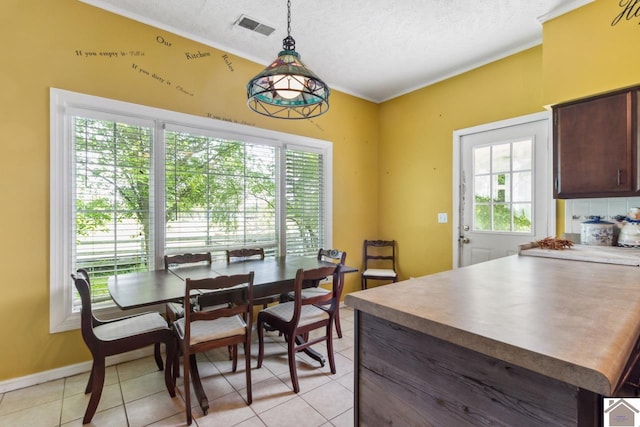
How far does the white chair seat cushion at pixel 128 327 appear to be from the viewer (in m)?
1.93

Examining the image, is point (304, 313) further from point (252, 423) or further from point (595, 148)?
point (595, 148)

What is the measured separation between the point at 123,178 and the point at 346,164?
2618 mm

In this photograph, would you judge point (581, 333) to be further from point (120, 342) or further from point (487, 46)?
point (487, 46)

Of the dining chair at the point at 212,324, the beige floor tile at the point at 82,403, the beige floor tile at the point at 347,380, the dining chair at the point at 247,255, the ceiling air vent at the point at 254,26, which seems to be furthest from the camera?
the dining chair at the point at 247,255

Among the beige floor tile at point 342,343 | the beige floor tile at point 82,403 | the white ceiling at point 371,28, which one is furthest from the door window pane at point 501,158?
the beige floor tile at point 82,403

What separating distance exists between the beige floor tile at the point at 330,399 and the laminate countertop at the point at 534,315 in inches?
47.1

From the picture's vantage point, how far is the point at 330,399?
2064 millimetres

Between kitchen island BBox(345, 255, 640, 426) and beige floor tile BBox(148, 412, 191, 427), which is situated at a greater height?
kitchen island BBox(345, 255, 640, 426)

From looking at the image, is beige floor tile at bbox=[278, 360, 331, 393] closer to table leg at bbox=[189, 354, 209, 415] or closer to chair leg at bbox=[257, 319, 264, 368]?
chair leg at bbox=[257, 319, 264, 368]

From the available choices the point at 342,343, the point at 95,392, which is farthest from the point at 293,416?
the point at 95,392

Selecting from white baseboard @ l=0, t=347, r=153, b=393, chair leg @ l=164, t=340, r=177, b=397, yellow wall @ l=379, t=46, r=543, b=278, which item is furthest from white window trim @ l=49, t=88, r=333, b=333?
yellow wall @ l=379, t=46, r=543, b=278

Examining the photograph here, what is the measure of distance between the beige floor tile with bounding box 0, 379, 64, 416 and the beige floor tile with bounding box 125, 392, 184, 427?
1.86 ft

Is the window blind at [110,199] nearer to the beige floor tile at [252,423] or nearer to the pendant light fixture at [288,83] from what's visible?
the pendant light fixture at [288,83]

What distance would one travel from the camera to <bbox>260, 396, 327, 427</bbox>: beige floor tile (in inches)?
72.0
